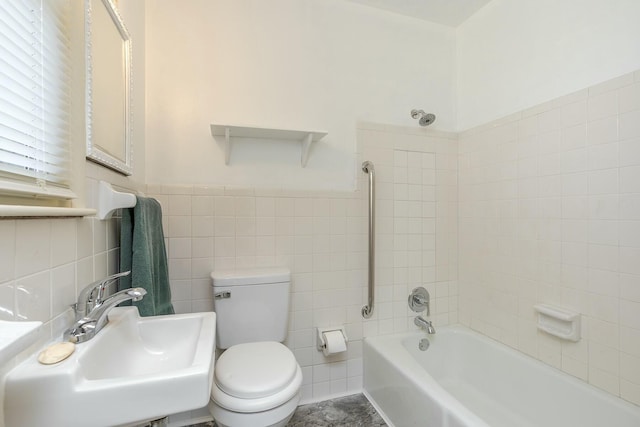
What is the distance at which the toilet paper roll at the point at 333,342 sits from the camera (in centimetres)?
164

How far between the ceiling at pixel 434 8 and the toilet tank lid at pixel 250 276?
1.70 metres

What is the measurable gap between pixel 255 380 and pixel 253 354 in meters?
0.18

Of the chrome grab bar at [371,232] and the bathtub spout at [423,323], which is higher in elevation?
the chrome grab bar at [371,232]

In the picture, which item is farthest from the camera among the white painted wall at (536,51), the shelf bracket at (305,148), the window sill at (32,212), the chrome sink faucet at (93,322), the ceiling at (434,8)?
the ceiling at (434,8)

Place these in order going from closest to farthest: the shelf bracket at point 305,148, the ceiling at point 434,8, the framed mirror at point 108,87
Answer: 1. the framed mirror at point 108,87
2. the shelf bracket at point 305,148
3. the ceiling at point 434,8

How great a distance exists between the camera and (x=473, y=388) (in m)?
1.75

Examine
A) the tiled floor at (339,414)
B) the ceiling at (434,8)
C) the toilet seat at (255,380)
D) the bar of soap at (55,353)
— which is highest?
the ceiling at (434,8)

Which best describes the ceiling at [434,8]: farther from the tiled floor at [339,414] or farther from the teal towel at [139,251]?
the tiled floor at [339,414]

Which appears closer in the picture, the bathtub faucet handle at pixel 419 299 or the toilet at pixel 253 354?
the toilet at pixel 253 354

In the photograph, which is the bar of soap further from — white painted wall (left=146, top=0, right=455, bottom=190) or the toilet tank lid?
white painted wall (left=146, top=0, right=455, bottom=190)

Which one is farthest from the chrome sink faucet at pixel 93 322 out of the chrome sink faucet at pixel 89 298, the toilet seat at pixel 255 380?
the toilet seat at pixel 255 380

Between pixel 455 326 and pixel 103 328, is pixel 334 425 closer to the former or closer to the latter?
pixel 455 326

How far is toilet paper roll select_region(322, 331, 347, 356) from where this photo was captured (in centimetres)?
164

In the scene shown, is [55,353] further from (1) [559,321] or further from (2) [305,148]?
(1) [559,321]
